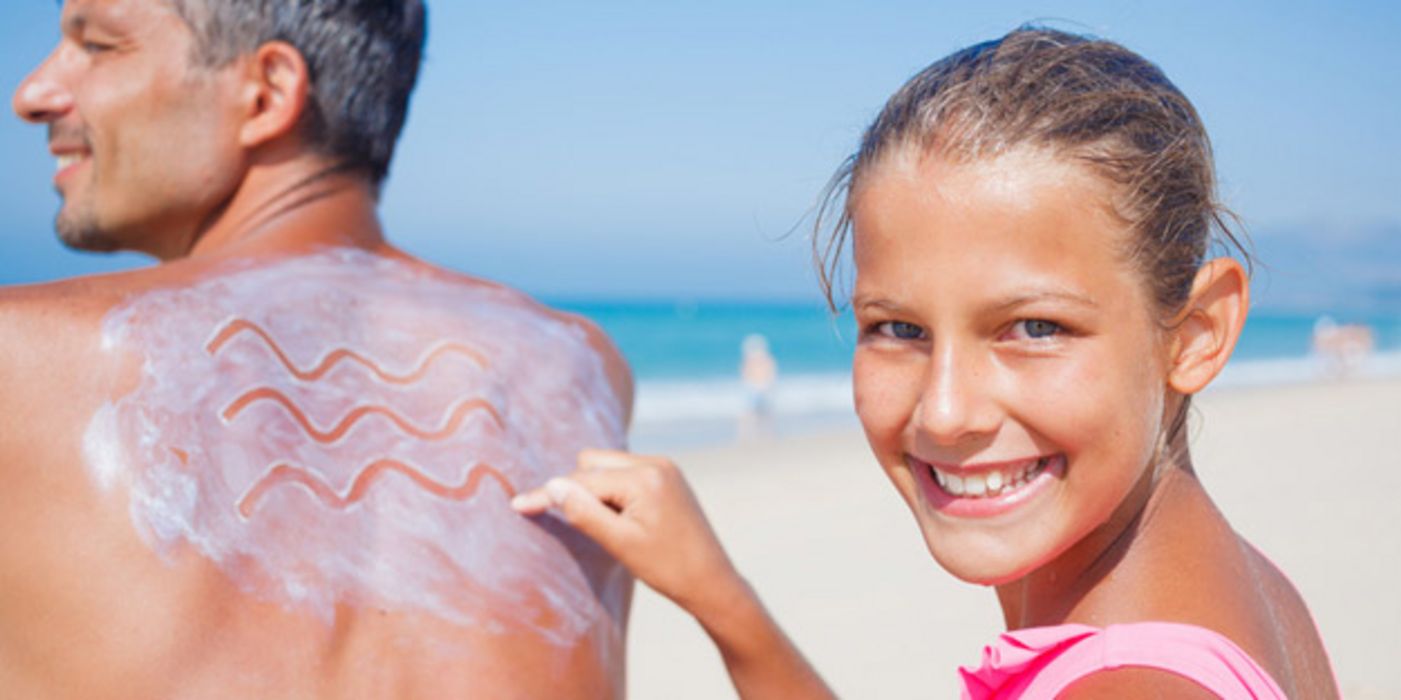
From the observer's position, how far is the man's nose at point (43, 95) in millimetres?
2566

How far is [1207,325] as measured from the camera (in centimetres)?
164

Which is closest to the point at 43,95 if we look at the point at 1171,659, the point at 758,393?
the point at 1171,659

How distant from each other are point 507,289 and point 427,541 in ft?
2.17

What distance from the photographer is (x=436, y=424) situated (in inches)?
90.4

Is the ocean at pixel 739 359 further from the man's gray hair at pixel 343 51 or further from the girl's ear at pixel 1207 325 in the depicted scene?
the man's gray hair at pixel 343 51

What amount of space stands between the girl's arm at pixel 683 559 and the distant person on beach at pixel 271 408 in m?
0.17

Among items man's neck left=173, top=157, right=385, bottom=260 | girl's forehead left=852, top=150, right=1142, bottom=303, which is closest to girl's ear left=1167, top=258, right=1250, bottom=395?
girl's forehead left=852, top=150, right=1142, bottom=303

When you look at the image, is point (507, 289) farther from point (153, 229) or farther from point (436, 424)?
point (153, 229)

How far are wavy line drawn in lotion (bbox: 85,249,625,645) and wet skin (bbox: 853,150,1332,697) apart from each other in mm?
846

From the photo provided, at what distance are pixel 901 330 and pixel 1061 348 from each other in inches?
8.1

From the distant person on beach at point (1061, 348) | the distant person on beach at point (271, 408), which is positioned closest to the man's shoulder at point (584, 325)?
the distant person on beach at point (271, 408)

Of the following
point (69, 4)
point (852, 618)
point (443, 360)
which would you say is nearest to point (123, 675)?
point (443, 360)

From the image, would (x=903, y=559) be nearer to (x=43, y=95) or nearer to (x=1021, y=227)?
(x=43, y=95)

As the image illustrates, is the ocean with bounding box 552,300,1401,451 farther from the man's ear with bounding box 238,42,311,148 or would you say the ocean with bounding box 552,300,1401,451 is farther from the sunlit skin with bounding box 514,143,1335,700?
the man's ear with bounding box 238,42,311,148
